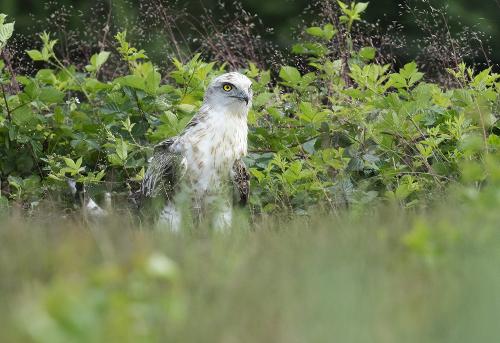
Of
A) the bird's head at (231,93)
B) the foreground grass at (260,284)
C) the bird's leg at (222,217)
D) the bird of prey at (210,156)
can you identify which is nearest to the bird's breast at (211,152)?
the bird of prey at (210,156)

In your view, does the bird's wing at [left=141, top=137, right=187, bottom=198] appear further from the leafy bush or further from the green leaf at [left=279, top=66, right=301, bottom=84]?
the green leaf at [left=279, top=66, right=301, bottom=84]

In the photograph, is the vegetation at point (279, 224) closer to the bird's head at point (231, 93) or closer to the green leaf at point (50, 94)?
the green leaf at point (50, 94)

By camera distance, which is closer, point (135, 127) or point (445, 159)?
point (445, 159)

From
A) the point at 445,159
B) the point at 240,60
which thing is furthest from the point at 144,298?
the point at 240,60

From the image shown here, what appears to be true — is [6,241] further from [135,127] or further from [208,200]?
[135,127]

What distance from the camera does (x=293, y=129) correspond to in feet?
21.1

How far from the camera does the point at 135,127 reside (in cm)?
672

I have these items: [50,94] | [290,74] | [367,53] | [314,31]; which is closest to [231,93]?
[290,74]

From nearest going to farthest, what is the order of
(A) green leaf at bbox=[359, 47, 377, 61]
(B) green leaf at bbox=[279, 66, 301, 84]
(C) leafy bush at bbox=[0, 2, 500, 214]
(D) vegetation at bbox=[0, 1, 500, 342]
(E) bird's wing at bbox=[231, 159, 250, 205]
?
(D) vegetation at bbox=[0, 1, 500, 342] → (C) leafy bush at bbox=[0, 2, 500, 214] → (E) bird's wing at bbox=[231, 159, 250, 205] → (B) green leaf at bbox=[279, 66, 301, 84] → (A) green leaf at bbox=[359, 47, 377, 61]

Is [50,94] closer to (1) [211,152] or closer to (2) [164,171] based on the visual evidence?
(2) [164,171]

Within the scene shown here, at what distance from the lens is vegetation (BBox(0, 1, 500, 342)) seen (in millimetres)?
2531

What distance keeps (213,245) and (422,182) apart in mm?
2566

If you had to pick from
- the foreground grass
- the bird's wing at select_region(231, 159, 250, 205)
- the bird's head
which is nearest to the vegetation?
the foreground grass

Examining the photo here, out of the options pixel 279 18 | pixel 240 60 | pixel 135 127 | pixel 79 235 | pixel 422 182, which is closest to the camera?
pixel 79 235
